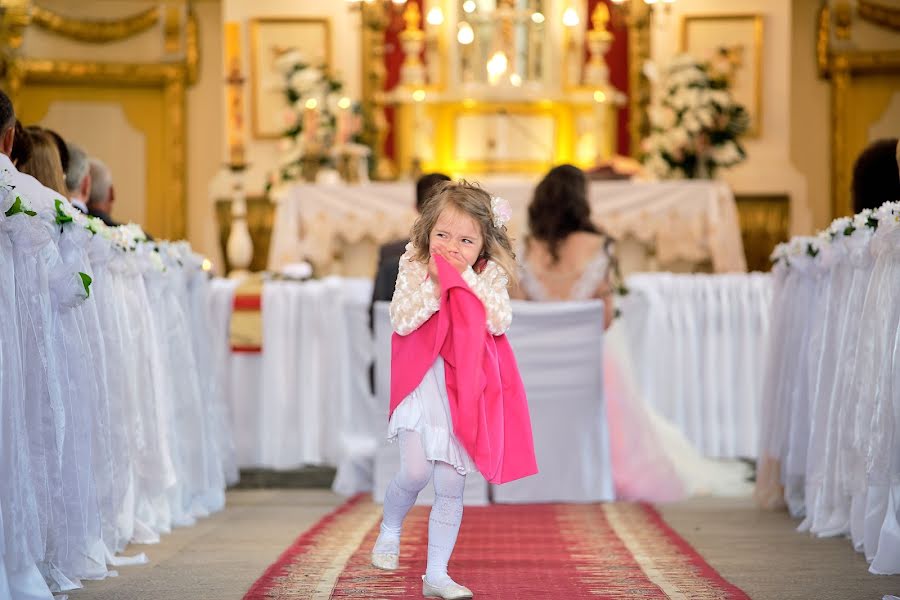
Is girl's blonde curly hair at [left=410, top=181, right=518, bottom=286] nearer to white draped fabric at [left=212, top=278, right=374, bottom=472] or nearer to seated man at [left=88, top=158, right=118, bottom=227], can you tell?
seated man at [left=88, top=158, right=118, bottom=227]

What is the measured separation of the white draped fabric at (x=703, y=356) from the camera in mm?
7320

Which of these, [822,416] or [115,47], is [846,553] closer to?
[822,416]

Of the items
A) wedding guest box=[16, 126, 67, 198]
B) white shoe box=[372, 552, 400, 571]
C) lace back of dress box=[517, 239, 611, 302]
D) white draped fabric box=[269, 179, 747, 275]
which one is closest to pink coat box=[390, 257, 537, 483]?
white shoe box=[372, 552, 400, 571]

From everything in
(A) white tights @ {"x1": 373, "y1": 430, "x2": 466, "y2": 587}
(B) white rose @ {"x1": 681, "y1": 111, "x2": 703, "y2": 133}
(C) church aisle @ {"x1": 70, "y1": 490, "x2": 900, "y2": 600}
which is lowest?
(C) church aisle @ {"x1": 70, "y1": 490, "x2": 900, "y2": 600}

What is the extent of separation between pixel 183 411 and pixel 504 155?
498 centimetres

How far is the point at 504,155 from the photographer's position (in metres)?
10.0

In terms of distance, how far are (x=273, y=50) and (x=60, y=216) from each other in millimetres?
6929

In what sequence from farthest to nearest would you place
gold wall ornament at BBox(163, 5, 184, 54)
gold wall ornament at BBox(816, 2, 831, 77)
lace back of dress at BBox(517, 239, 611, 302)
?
Result: gold wall ornament at BBox(163, 5, 184, 54)
gold wall ornament at BBox(816, 2, 831, 77)
lace back of dress at BBox(517, 239, 611, 302)

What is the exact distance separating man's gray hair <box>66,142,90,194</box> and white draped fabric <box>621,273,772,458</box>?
3.21 meters

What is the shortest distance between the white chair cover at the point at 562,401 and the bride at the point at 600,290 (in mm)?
191

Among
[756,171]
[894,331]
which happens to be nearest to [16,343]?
[894,331]

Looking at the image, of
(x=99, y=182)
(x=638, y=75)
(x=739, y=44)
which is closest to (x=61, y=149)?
(x=99, y=182)

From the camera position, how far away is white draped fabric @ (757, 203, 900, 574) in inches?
165

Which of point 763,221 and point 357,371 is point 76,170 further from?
point 763,221
